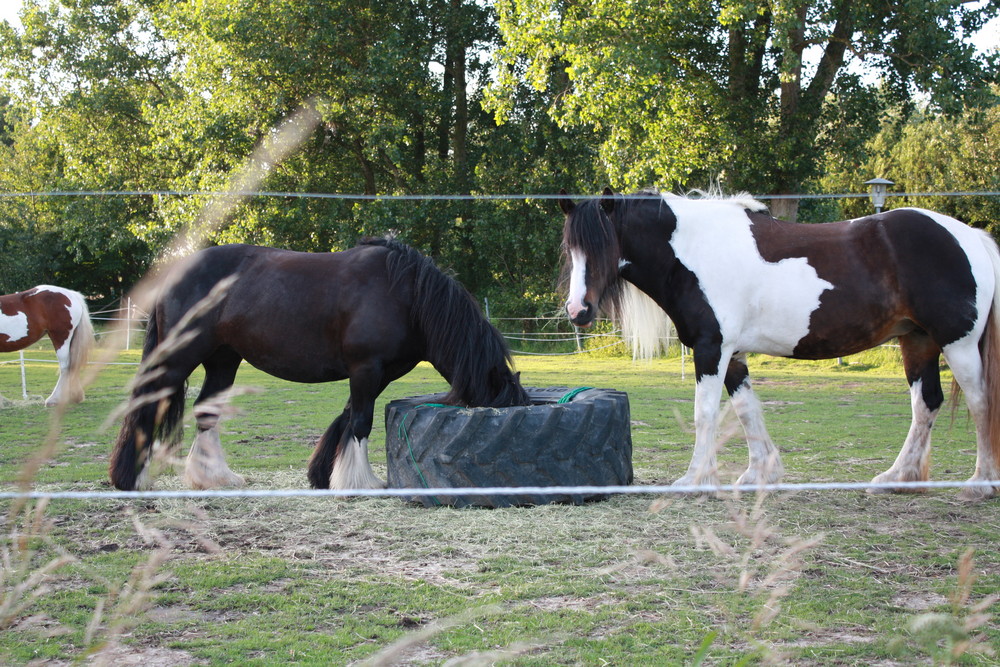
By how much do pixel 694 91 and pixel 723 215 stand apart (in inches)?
408

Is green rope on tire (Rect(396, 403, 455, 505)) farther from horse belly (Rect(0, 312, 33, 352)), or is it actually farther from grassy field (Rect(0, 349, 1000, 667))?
horse belly (Rect(0, 312, 33, 352))

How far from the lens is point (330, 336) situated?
5273 mm

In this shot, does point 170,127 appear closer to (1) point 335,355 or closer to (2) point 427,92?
(2) point 427,92

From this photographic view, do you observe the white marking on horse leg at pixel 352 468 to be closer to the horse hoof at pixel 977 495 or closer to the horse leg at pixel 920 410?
the horse leg at pixel 920 410

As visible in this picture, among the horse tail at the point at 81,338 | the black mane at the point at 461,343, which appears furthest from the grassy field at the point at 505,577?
the horse tail at the point at 81,338

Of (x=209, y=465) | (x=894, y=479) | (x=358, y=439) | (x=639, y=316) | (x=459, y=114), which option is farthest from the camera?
(x=459, y=114)

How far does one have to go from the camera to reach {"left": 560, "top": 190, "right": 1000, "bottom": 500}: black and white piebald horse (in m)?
4.99

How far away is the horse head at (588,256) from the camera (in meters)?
4.95

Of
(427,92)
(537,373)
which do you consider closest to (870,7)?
(537,373)

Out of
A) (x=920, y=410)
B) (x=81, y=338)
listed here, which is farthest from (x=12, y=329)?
(x=920, y=410)

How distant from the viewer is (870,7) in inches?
570

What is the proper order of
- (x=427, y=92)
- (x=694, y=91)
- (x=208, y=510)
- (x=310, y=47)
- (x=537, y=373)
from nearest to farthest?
(x=208, y=510) < (x=537, y=373) < (x=694, y=91) < (x=310, y=47) < (x=427, y=92)

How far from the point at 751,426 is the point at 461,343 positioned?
6.13ft

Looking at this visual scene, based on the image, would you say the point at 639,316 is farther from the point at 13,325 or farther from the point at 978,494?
the point at 13,325
